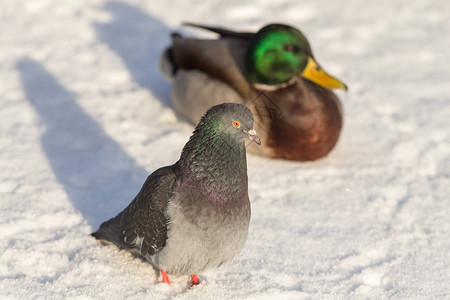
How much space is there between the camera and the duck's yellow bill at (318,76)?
18.0ft

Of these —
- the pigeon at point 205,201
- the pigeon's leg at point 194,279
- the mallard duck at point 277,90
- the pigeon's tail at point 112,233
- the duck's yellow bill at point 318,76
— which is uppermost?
the duck's yellow bill at point 318,76

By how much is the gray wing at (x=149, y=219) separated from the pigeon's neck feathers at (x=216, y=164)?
14cm

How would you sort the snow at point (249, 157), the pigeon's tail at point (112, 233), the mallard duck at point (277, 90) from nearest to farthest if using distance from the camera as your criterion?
the pigeon's tail at point (112, 233) < the snow at point (249, 157) < the mallard duck at point (277, 90)

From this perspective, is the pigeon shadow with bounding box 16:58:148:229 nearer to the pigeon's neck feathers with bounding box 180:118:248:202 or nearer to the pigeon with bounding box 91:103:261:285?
the pigeon with bounding box 91:103:261:285

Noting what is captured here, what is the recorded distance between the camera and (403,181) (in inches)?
201

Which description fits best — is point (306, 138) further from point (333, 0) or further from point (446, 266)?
point (333, 0)

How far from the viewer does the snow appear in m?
3.87

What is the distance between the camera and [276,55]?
17.5 ft

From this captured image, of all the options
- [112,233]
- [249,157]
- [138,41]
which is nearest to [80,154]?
[249,157]

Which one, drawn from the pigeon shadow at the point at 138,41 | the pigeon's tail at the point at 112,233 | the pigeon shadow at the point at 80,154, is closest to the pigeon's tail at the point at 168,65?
the pigeon shadow at the point at 138,41

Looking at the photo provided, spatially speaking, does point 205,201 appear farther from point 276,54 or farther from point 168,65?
point 168,65

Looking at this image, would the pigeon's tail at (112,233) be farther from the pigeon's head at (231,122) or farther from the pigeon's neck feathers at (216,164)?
the pigeon's head at (231,122)

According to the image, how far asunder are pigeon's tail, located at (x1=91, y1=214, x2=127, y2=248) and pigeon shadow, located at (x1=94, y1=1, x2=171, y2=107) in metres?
2.45

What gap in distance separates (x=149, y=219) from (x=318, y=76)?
254 cm
